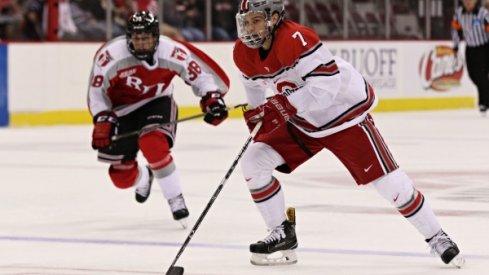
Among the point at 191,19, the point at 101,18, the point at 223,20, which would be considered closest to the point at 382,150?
the point at 101,18

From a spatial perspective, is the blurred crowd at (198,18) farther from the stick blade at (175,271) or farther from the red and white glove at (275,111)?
the stick blade at (175,271)

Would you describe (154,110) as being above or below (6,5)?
above

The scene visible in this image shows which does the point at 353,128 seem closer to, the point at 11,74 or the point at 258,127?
the point at 258,127

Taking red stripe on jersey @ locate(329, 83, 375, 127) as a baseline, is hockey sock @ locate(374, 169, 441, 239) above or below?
below

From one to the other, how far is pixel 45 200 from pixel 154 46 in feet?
4.97

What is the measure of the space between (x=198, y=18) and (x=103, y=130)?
9.44 metres

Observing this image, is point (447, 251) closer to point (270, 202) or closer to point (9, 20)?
point (270, 202)

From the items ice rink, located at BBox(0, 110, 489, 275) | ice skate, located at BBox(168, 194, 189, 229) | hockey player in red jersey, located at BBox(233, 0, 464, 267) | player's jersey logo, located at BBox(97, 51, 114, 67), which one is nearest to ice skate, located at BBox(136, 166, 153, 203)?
ice rink, located at BBox(0, 110, 489, 275)

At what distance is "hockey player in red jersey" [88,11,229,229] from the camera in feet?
21.7

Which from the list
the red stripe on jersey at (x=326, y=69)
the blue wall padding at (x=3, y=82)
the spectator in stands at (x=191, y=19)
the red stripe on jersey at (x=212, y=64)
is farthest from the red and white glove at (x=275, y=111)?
the spectator in stands at (x=191, y=19)

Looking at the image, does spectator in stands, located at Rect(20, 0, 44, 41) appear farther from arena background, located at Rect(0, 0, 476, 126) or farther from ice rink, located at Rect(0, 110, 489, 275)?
ice rink, located at Rect(0, 110, 489, 275)

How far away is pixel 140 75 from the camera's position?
22.3 ft

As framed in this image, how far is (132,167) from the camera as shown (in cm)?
698

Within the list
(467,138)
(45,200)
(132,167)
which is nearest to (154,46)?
(132,167)
